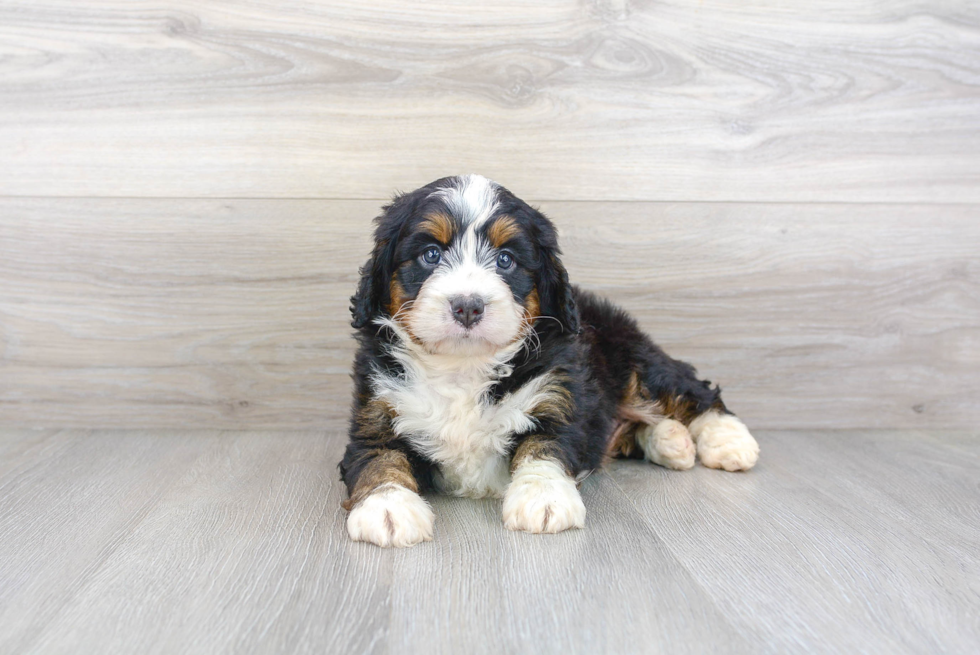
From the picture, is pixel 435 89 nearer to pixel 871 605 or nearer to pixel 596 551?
pixel 596 551

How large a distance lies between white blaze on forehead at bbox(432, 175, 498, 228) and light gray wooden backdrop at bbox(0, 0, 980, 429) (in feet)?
2.73

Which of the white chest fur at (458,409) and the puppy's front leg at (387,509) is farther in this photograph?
the white chest fur at (458,409)

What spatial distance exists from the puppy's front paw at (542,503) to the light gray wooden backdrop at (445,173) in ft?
3.98

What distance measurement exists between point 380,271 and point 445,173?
859 mm

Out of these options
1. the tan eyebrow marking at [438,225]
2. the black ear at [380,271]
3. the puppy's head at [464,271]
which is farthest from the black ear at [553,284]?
the black ear at [380,271]

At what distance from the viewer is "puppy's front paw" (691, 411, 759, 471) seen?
261cm

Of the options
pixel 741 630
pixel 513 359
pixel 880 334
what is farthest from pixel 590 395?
pixel 880 334

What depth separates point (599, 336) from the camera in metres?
2.67

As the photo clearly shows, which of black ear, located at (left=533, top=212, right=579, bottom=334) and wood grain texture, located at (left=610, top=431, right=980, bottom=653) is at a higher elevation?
black ear, located at (left=533, top=212, right=579, bottom=334)

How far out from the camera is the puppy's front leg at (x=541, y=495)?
1961mm

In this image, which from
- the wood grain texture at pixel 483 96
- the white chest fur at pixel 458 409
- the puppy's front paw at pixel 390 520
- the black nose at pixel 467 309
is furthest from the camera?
the wood grain texture at pixel 483 96

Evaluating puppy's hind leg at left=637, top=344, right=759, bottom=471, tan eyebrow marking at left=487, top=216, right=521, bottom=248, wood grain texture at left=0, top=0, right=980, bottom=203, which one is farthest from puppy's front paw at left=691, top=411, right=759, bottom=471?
tan eyebrow marking at left=487, top=216, right=521, bottom=248

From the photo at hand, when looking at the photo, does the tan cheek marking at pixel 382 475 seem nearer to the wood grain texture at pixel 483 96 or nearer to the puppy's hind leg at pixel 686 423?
the puppy's hind leg at pixel 686 423

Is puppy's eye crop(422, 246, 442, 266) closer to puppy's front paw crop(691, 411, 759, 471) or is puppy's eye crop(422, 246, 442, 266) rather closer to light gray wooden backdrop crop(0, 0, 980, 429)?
light gray wooden backdrop crop(0, 0, 980, 429)
